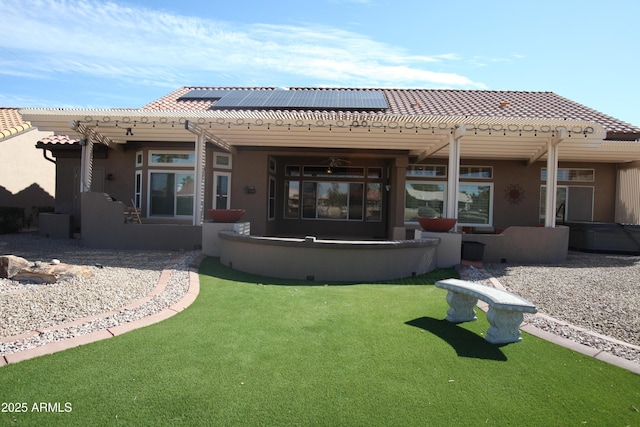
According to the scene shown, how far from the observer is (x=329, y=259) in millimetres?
7465

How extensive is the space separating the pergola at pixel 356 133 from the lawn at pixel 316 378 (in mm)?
5564

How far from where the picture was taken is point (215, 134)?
37.3ft

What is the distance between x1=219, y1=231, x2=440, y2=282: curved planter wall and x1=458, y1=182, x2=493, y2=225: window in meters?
6.53

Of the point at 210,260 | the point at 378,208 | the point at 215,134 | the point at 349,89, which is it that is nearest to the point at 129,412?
the point at 210,260

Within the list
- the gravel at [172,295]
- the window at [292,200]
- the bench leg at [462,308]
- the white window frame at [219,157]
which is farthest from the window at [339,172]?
the bench leg at [462,308]

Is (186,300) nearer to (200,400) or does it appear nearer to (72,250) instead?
(200,400)

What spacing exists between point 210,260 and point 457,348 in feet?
20.2

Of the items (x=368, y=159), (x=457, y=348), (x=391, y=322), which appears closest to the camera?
(x=457, y=348)

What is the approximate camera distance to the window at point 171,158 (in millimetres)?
12766

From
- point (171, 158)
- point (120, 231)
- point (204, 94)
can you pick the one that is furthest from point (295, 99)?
point (120, 231)

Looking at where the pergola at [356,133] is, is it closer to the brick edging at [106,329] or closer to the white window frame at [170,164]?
the white window frame at [170,164]

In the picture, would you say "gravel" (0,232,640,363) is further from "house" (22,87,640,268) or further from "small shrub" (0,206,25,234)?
"small shrub" (0,206,25,234)

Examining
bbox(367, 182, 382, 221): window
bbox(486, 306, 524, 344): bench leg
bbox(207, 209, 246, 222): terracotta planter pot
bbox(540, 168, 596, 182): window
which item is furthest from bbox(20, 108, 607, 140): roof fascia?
bbox(486, 306, 524, 344): bench leg

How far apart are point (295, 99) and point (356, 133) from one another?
3.95 meters
